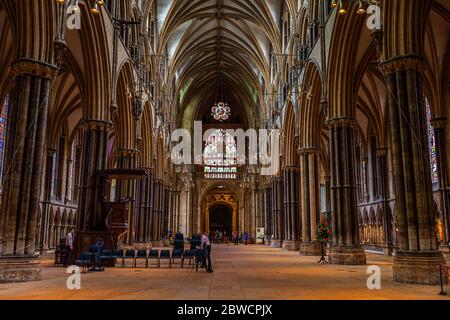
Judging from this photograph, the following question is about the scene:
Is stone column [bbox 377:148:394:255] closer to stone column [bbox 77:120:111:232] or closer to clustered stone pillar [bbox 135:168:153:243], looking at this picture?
clustered stone pillar [bbox 135:168:153:243]

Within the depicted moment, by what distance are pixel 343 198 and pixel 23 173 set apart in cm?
1261

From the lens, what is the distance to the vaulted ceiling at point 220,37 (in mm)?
33875

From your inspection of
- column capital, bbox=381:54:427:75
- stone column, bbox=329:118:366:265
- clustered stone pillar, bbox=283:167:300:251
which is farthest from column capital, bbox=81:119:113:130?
clustered stone pillar, bbox=283:167:300:251

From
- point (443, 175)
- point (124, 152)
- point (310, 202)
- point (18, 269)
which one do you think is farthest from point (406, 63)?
point (124, 152)

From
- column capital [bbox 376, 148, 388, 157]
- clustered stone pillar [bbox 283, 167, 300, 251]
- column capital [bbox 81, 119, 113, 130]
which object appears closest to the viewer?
column capital [bbox 81, 119, 113, 130]

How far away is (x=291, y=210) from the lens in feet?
96.7

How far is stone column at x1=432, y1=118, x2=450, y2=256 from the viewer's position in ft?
66.1

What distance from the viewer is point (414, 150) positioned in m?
11.5

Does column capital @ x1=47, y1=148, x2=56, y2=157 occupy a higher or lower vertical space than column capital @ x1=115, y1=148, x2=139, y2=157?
higher

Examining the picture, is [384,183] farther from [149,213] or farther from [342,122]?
[149,213]

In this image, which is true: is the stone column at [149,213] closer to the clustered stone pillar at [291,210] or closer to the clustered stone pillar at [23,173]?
the clustered stone pillar at [291,210]

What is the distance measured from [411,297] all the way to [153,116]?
1039 inches

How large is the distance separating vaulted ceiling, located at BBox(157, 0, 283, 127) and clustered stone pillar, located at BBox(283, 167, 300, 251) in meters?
10.8

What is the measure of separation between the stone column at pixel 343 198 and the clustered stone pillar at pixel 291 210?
11.4m
